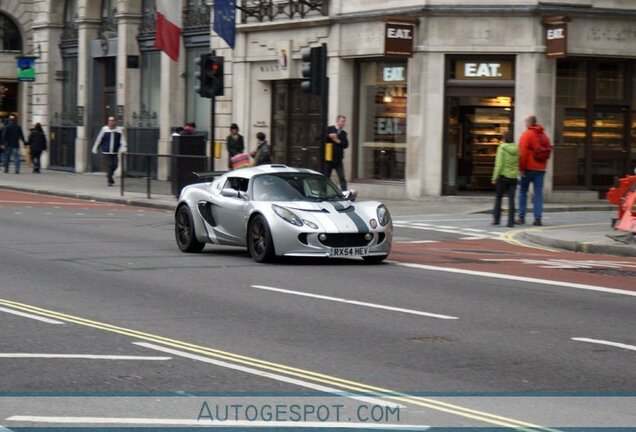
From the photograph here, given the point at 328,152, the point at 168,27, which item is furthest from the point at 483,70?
the point at 168,27

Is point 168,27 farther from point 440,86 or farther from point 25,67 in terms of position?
point 25,67

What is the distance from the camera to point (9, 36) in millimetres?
54188

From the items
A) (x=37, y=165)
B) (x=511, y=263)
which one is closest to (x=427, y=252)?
(x=511, y=263)

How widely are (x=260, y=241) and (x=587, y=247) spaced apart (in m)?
5.95

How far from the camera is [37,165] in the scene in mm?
46188

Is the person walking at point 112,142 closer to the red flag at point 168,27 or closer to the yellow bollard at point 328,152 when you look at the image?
the red flag at point 168,27

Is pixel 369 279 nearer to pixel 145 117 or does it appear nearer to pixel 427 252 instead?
pixel 427 252

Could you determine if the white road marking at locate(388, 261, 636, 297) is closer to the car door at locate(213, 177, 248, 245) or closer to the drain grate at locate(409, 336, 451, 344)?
the car door at locate(213, 177, 248, 245)

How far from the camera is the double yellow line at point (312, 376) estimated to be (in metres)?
7.84

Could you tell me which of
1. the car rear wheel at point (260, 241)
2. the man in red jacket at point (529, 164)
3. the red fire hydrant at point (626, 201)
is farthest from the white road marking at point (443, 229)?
the car rear wheel at point (260, 241)

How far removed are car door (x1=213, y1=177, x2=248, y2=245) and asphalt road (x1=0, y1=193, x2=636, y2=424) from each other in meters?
0.39

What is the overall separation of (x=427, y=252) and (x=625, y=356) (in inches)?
384

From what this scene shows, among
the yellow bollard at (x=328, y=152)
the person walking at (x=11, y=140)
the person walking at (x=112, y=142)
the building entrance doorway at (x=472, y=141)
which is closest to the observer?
the yellow bollard at (x=328, y=152)

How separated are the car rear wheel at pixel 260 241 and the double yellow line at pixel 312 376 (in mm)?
5037
